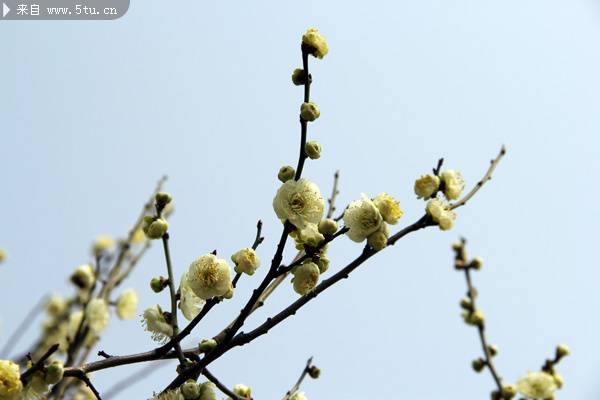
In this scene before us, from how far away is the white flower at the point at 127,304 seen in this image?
3.93 metres

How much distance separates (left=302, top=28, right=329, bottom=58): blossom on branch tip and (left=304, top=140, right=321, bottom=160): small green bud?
286 millimetres

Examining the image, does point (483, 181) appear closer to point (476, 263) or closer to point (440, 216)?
point (440, 216)

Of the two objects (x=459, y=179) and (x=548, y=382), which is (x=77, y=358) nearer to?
(x=459, y=179)

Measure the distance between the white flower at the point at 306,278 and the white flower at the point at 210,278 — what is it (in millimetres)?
208

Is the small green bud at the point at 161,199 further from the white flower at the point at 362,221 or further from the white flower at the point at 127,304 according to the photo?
the white flower at the point at 127,304

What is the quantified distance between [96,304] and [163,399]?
1.42 m

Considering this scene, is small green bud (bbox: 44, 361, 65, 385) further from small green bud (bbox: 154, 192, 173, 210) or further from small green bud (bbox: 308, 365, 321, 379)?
small green bud (bbox: 308, 365, 321, 379)

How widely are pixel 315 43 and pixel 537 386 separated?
1804mm

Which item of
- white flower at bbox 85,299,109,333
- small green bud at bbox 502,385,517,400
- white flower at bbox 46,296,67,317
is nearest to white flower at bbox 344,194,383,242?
small green bud at bbox 502,385,517,400

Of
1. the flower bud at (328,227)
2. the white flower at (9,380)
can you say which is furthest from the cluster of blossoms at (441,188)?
the white flower at (9,380)

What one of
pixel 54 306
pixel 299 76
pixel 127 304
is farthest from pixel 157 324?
pixel 54 306

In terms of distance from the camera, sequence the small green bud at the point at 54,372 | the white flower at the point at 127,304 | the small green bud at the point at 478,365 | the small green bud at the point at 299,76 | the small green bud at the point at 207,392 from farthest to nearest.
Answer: the white flower at the point at 127,304, the small green bud at the point at 478,365, the small green bud at the point at 299,76, the small green bud at the point at 207,392, the small green bud at the point at 54,372

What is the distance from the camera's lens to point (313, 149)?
5.27 feet

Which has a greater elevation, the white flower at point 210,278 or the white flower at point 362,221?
the white flower at point 362,221
